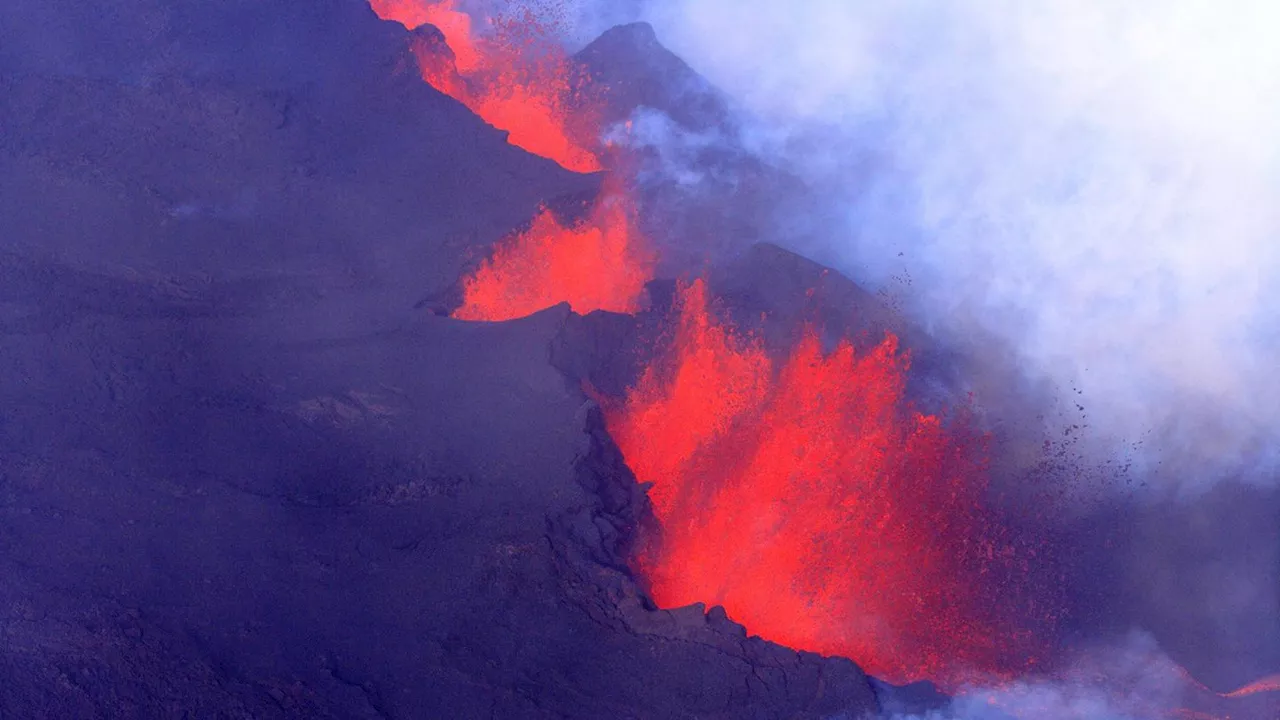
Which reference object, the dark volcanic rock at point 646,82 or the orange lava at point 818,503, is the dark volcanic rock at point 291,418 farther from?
the dark volcanic rock at point 646,82

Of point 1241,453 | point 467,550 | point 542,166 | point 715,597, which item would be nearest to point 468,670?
point 467,550

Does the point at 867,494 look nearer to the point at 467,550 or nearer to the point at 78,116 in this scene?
the point at 467,550

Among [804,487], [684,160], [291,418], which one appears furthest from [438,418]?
[684,160]

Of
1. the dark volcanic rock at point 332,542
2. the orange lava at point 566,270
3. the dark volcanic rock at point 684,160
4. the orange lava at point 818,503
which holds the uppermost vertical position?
the dark volcanic rock at point 684,160

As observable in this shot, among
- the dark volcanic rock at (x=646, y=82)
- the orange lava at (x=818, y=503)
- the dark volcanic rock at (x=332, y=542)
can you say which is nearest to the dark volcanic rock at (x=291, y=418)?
the dark volcanic rock at (x=332, y=542)

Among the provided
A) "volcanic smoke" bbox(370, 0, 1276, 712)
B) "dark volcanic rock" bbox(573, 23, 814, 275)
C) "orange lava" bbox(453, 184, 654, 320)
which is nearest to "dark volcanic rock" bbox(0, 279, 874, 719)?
"volcanic smoke" bbox(370, 0, 1276, 712)

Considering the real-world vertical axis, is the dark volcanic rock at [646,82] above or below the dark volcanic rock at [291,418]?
above

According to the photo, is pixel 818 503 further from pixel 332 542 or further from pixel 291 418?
pixel 291 418
